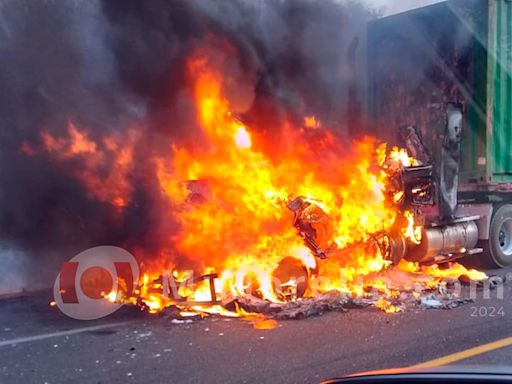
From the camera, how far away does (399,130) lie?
9383mm

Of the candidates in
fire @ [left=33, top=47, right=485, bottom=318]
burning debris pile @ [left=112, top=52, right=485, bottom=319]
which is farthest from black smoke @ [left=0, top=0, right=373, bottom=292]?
burning debris pile @ [left=112, top=52, right=485, bottom=319]

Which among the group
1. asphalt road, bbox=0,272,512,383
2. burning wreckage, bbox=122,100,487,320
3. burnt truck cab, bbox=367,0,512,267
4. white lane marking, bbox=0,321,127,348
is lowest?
asphalt road, bbox=0,272,512,383

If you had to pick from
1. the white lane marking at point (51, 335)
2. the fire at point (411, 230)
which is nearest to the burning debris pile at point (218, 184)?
the fire at point (411, 230)

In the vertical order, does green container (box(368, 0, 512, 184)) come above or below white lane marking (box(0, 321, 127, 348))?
above

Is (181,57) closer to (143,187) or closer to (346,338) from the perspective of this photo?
(143,187)

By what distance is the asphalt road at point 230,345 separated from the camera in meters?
4.70

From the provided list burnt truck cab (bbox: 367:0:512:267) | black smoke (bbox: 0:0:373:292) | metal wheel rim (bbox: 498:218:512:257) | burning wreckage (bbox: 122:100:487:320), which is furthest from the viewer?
metal wheel rim (bbox: 498:218:512:257)

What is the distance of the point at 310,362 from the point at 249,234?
9.36ft

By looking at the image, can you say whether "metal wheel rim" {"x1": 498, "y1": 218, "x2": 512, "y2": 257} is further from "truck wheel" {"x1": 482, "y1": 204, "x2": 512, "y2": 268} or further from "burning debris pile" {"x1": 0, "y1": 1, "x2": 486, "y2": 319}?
"burning debris pile" {"x1": 0, "y1": 1, "x2": 486, "y2": 319}

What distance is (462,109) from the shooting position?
8.89m

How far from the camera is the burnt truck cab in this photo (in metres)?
8.67

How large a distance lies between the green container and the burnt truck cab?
0.01m

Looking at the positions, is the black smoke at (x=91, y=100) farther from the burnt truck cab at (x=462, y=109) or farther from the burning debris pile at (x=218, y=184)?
the burnt truck cab at (x=462, y=109)

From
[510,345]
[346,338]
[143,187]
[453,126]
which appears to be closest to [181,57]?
[143,187]
